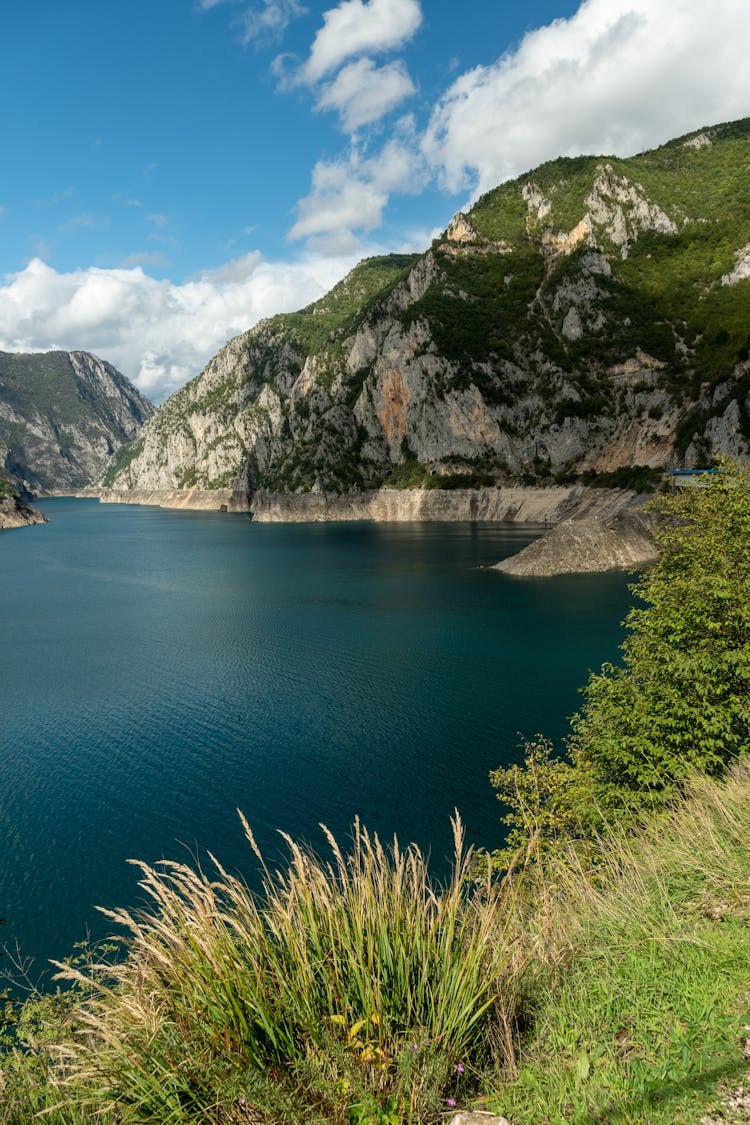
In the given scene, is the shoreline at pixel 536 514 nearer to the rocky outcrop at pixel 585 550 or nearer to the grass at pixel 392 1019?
the rocky outcrop at pixel 585 550

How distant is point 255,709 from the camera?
40.8 meters

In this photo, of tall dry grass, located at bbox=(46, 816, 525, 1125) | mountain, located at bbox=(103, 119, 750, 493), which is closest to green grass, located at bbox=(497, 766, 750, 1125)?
tall dry grass, located at bbox=(46, 816, 525, 1125)

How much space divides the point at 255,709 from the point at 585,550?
62.0m

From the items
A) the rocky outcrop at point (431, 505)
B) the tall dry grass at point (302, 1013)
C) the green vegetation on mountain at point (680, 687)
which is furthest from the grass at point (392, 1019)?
the rocky outcrop at point (431, 505)

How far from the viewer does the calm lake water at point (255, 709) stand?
25391 millimetres

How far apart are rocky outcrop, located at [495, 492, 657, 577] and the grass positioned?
269 ft

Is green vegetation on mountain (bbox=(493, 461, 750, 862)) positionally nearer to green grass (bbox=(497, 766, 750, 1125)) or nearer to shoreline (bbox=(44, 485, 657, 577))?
green grass (bbox=(497, 766, 750, 1125))

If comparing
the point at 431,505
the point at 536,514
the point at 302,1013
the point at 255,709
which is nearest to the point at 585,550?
the point at 255,709

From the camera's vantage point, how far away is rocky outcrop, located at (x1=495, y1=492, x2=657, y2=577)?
3413 inches

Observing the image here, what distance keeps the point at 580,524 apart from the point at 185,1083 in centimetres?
9518

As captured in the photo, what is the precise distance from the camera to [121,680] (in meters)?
47.6

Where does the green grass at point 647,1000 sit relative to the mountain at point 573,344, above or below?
below

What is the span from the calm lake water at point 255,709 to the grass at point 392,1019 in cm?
1440

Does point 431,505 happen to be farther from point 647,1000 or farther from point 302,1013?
point 302,1013
